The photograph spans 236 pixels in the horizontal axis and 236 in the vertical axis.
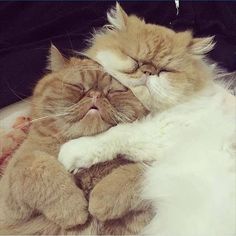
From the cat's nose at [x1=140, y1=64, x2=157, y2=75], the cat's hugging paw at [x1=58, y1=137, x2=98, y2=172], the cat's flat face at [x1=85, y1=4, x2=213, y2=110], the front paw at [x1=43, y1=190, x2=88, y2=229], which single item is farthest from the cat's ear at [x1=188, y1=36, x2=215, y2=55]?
the front paw at [x1=43, y1=190, x2=88, y2=229]

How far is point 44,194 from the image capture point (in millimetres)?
900

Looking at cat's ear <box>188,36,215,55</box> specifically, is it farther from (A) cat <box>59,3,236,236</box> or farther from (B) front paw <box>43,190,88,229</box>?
(B) front paw <box>43,190,88,229</box>

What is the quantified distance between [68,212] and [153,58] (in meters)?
0.44

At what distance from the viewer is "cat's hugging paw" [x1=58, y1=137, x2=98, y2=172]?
0.96 m

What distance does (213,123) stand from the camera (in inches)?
41.1

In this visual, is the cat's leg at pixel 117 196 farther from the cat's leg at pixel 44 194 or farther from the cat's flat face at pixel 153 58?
the cat's flat face at pixel 153 58

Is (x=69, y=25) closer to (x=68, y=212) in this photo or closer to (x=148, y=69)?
(x=148, y=69)

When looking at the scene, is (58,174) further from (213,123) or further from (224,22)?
(224,22)

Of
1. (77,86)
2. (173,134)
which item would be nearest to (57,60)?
(77,86)

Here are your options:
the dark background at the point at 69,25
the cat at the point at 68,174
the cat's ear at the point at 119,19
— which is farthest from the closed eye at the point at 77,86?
the dark background at the point at 69,25

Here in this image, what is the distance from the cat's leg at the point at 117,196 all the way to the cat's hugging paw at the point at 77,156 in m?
0.06

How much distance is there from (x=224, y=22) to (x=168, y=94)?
618mm

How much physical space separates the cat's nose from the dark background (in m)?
0.36

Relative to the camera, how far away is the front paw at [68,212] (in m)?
0.90
